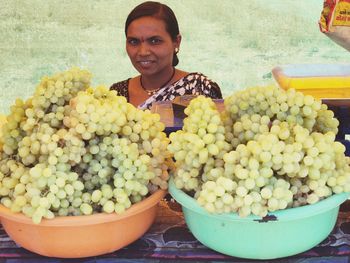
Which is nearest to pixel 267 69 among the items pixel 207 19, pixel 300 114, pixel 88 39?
pixel 207 19

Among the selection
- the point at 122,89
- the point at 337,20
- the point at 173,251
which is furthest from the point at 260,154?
the point at 122,89

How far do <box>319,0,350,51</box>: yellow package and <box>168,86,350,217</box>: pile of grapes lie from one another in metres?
1.30

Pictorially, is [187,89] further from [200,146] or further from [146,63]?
[200,146]

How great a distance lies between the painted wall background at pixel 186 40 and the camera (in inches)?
167

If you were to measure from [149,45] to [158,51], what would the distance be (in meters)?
0.07

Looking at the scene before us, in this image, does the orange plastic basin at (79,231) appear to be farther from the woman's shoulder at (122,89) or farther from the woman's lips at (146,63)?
the woman's shoulder at (122,89)

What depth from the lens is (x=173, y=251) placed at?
1.17 metres

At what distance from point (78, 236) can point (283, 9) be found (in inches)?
145

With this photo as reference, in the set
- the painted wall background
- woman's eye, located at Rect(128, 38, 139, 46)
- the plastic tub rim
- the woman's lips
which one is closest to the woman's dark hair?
woman's eye, located at Rect(128, 38, 139, 46)

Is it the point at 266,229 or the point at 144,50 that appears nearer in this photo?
the point at 266,229

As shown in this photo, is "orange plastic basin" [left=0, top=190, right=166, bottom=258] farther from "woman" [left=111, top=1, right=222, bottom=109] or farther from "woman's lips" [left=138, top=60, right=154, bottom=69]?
"woman's lips" [left=138, top=60, right=154, bottom=69]

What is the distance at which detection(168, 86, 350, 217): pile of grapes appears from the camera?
1.00 metres

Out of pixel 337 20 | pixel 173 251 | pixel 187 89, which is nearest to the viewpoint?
pixel 173 251

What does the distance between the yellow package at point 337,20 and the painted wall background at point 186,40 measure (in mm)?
1851
